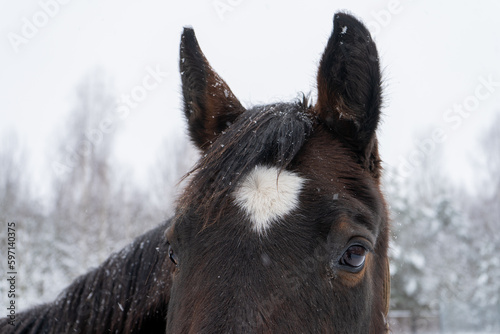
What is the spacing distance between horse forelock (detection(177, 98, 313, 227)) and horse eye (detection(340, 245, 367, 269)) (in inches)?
23.2

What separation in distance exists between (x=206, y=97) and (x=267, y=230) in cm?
149

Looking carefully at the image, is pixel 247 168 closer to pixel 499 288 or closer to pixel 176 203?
pixel 176 203

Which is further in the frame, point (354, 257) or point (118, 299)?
point (118, 299)

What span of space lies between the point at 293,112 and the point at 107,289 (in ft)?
6.26

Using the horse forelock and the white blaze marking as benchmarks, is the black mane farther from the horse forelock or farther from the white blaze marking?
the white blaze marking

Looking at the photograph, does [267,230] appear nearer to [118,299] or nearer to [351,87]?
[351,87]

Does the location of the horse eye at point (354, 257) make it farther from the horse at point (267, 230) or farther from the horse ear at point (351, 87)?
the horse ear at point (351, 87)

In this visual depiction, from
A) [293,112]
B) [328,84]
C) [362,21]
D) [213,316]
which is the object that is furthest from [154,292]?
[362,21]

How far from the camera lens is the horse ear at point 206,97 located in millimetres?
3379

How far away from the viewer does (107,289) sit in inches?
129

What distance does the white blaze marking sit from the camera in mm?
2392

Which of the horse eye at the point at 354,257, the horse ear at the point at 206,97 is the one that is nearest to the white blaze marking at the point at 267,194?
the horse eye at the point at 354,257

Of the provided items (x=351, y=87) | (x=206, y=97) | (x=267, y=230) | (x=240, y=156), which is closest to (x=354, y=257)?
(x=267, y=230)

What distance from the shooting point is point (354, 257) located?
2.47m
